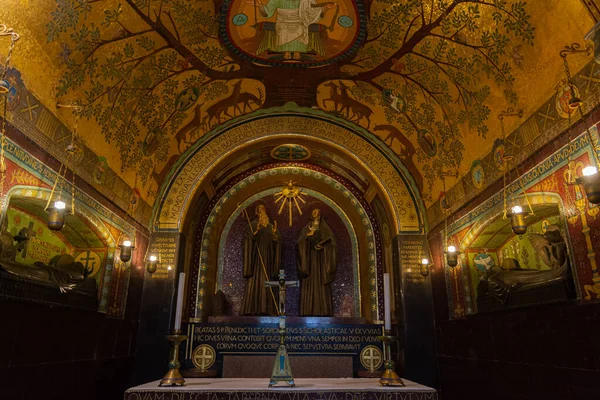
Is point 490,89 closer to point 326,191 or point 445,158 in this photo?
point 445,158

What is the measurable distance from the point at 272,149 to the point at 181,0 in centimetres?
496

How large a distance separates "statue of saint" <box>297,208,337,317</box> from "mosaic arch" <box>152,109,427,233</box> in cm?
207

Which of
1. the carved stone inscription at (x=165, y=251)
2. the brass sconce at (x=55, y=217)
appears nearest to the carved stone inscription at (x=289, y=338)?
the carved stone inscription at (x=165, y=251)

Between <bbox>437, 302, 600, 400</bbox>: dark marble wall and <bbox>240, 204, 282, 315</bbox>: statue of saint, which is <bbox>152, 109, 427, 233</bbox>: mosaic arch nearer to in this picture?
<bbox>240, 204, 282, 315</bbox>: statue of saint

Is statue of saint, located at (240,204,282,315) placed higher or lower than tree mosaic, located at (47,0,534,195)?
lower

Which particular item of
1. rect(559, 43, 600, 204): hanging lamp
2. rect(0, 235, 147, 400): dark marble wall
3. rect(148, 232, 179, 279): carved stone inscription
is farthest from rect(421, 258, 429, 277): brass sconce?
rect(0, 235, 147, 400): dark marble wall

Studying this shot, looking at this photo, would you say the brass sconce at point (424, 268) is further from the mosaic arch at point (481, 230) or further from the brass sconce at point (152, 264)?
the brass sconce at point (152, 264)

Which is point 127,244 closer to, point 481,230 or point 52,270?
point 52,270

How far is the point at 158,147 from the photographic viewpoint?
9961 mm

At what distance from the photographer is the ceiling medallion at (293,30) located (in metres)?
7.50

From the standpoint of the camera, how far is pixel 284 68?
29.9ft

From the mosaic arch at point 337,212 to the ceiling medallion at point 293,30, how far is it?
159 inches

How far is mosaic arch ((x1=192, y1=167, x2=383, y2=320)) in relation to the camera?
11.0 metres

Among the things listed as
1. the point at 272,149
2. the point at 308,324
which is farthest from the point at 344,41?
the point at 308,324
